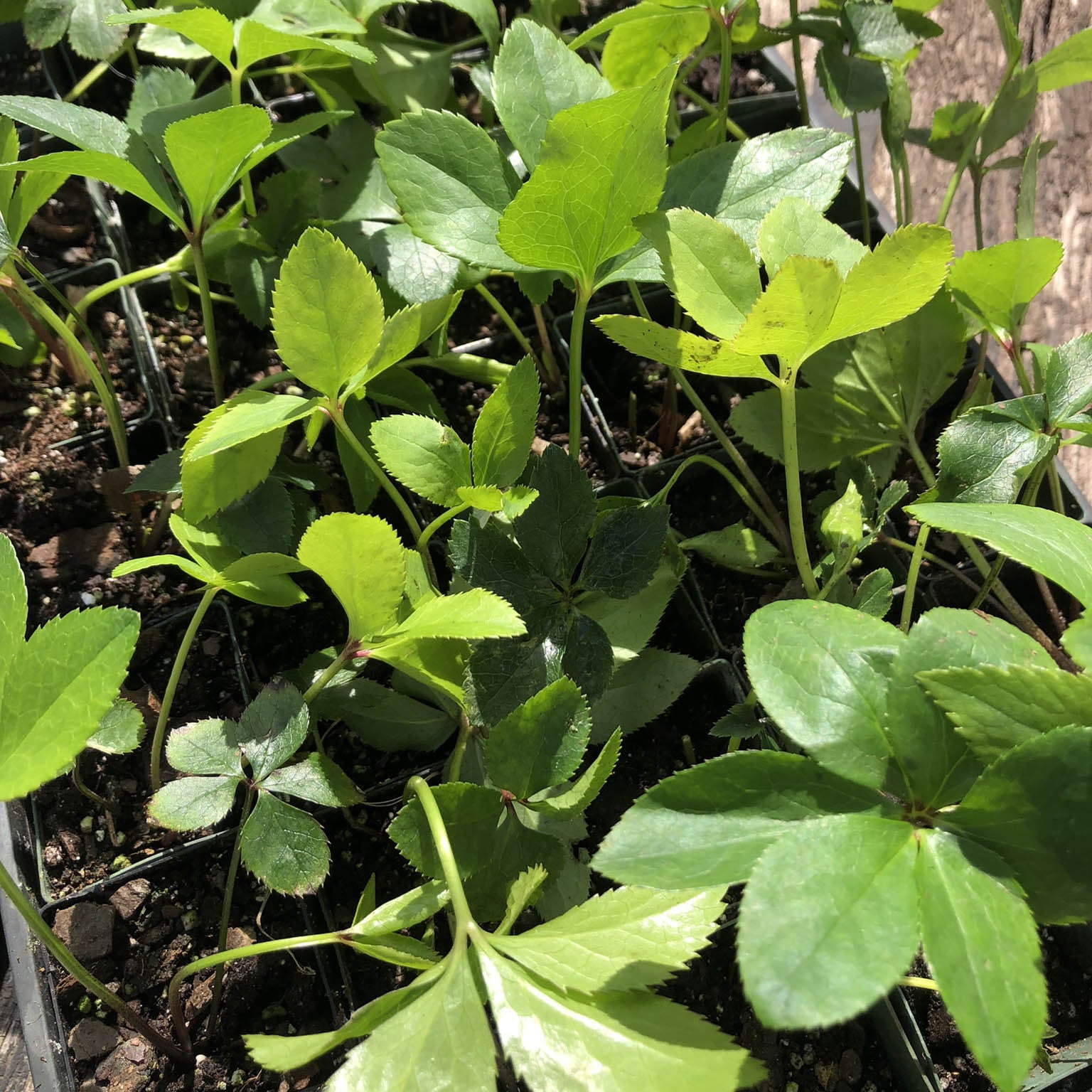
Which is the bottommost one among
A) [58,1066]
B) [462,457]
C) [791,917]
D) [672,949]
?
[58,1066]

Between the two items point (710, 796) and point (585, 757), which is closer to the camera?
point (710, 796)

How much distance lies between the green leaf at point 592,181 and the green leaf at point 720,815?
0.43 m

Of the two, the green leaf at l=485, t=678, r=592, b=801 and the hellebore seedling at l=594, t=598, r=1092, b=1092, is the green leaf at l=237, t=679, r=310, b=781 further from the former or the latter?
the hellebore seedling at l=594, t=598, r=1092, b=1092

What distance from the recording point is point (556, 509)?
0.80 metres

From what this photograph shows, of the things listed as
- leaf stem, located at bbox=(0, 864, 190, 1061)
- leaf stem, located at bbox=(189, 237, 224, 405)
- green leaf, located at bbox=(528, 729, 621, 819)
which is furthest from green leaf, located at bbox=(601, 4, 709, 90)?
leaf stem, located at bbox=(0, 864, 190, 1061)

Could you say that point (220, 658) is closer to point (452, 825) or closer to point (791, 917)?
point (452, 825)

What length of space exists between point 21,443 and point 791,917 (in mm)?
1039

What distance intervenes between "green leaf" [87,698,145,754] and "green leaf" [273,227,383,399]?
1.17 ft

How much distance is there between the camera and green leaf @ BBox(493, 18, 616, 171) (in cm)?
83

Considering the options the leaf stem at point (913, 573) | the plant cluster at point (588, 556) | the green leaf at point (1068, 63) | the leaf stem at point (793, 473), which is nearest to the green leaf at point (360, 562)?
the plant cluster at point (588, 556)

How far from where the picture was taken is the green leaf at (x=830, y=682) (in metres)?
0.55

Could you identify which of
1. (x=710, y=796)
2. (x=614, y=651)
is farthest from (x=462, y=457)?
(x=710, y=796)

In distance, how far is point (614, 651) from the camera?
86cm

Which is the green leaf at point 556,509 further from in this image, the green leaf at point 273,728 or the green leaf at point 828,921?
the green leaf at point 828,921
